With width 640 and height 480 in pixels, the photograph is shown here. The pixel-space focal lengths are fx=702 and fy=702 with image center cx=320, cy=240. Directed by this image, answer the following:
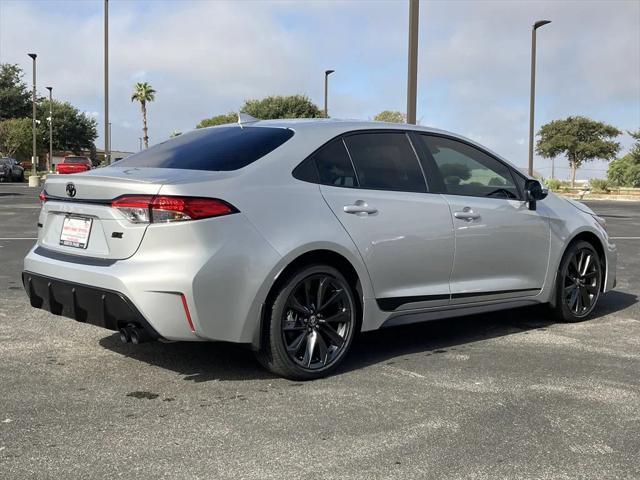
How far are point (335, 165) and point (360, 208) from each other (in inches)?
13.2

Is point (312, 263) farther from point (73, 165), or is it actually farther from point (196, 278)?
point (73, 165)

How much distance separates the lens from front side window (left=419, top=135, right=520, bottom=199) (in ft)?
17.0

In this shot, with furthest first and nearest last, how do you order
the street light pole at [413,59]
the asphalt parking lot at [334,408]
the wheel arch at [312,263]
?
the street light pole at [413,59]
the wheel arch at [312,263]
the asphalt parking lot at [334,408]

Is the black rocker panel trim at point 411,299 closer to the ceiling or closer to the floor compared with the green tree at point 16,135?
closer to the floor

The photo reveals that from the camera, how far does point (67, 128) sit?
7681cm

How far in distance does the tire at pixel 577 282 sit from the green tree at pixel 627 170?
47.6m

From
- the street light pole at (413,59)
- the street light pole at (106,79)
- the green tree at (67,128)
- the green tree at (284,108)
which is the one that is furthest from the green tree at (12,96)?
the street light pole at (413,59)

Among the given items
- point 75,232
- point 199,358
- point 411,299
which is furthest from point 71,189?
point 411,299

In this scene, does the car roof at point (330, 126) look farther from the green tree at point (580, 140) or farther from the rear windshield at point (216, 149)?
the green tree at point (580, 140)

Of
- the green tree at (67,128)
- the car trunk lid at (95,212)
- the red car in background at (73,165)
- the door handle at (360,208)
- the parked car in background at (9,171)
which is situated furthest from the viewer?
the green tree at (67,128)

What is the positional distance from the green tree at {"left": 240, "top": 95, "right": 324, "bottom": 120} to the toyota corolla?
55.7m

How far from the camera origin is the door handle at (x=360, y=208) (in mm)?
4480

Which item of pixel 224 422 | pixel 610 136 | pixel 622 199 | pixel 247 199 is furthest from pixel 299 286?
pixel 610 136

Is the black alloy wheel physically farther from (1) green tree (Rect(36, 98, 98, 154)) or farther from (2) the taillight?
(1) green tree (Rect(36, 98, 98, 154))
